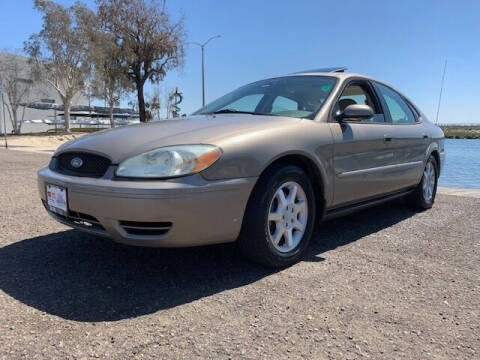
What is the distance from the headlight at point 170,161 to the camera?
8.25 feet

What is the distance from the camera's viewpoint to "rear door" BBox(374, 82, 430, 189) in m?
4.34

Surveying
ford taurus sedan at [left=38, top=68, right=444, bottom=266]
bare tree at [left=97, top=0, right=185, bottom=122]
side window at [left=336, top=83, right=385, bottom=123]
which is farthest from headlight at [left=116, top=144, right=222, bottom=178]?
bare tree at [left=97, top=0, right=185, bottom=122]

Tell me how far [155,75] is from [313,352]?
103 feet

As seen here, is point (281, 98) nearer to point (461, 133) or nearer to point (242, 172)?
point (242, 172)

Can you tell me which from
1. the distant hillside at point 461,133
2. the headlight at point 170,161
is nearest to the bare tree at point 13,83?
the headlight at point 170,161

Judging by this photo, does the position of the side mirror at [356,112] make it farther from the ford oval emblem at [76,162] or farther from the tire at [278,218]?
the ford oval emblem at [76,162]

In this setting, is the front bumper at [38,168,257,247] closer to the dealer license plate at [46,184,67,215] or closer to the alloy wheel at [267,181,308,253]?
the dealer license plate at [46,184,67,215]

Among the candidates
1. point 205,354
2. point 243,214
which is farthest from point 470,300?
point 205,354

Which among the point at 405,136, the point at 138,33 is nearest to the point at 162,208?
the point at 405,136

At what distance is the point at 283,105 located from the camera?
146 inches

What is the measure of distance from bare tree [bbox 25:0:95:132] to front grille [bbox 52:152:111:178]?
3066cm

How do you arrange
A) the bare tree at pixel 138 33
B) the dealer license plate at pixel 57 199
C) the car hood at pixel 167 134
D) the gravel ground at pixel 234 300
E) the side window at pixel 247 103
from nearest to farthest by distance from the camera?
the gravel ground at pixel 234 300
the car hood at pixel 167 134
the dealer license plate at pixel 57 199
the side window at pixel 247 103
the bare tree at pixel 138 33

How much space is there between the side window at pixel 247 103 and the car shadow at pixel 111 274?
124 centimetres

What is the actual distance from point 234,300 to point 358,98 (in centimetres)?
248
